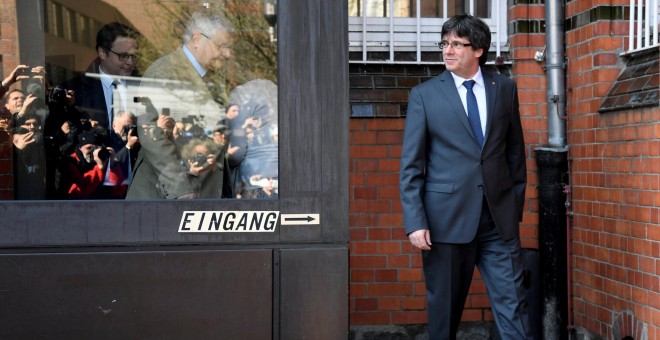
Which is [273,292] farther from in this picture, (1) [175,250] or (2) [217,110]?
(2) [217,110]

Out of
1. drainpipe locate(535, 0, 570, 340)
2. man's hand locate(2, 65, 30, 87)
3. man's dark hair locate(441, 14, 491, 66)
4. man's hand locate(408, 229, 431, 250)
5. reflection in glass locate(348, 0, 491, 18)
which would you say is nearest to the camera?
man's hand locate(2, 65, 30, 87)

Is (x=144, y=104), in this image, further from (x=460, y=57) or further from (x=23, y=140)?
(x=460, y=57)

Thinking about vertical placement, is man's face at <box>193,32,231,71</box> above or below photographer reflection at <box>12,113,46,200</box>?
above

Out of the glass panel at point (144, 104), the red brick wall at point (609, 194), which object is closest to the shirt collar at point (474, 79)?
the red brick wall at point (609, 194)

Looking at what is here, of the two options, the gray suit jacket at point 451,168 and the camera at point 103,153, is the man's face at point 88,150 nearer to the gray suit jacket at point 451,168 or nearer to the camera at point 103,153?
the camera at point 103,153

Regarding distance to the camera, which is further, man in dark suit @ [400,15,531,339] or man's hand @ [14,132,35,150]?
man in dark suit @ [400,15,531,339]

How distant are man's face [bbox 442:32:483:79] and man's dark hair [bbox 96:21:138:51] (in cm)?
162

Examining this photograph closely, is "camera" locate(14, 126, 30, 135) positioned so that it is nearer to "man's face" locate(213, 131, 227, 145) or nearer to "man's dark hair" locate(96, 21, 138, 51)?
"man's dark hair" locate(96, 21, 138, 51)

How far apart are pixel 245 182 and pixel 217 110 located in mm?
311

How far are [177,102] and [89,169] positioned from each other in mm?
446

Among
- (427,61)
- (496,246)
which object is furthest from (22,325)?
(427,61)

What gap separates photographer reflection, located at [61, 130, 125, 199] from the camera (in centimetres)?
329

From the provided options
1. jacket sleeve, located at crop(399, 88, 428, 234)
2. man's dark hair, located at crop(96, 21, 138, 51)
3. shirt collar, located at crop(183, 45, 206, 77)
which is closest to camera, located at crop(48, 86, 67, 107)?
man's dark hair, located at crop(96, 21, 138, 51)

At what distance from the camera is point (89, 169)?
3322mm
